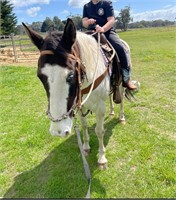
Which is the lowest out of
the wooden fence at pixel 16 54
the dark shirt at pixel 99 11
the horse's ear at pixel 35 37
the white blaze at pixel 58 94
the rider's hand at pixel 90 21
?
the wooden fence at pixel 16 54

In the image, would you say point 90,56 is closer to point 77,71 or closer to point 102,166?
point 77,71

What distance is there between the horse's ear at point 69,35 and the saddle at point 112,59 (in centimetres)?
102

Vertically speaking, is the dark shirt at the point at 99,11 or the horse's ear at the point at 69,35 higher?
the dark shirt at the point at 99,11

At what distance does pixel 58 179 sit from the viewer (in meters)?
2.84

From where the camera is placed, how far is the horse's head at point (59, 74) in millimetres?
1749

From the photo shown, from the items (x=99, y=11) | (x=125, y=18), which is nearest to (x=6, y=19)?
(x=99, y=11)

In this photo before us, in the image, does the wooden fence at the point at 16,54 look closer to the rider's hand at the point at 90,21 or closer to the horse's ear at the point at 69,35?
the rider's hand at the point at 90,21

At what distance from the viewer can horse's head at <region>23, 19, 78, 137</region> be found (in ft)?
5.74

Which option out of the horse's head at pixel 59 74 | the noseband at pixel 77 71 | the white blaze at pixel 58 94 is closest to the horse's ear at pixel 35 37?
the horse's head at pixel 59 74

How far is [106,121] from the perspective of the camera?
437 centimetres

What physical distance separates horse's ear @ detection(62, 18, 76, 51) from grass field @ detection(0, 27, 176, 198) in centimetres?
181

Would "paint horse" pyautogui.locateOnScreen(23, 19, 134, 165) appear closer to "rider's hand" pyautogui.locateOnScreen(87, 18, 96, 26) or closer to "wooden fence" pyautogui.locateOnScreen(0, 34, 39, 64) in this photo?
"rider's hand" pyautogui.locateOnScreen(87, 18, 96, 26)

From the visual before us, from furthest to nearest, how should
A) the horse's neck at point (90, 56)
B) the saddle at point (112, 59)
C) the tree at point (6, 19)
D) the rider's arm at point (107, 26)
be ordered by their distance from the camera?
the tree at point (6, 19) → the saddle at point (112, 59) → the rider's arm at point (107, 26) → the horse's neck at point (90, 56)

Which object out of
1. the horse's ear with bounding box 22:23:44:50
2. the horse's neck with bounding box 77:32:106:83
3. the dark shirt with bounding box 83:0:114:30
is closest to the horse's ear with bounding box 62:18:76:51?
the horse's ear with bounding box 22:23:44:50
